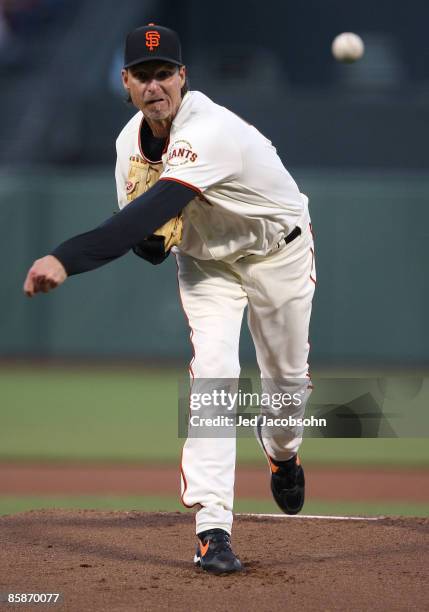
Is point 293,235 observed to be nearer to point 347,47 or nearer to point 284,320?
point 284,320

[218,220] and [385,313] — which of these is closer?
[218,220]

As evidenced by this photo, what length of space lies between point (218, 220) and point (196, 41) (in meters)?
13.5

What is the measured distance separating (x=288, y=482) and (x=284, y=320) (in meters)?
0.84

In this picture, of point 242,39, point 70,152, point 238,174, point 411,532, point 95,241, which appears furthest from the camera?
point 242,39

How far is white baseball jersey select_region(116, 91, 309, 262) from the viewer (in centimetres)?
381

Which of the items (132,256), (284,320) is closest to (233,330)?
(284,320)

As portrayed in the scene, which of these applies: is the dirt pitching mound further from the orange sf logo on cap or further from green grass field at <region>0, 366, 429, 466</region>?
green grass field at <region>0, 366, 429, 466</region>

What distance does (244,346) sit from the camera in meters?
12.4

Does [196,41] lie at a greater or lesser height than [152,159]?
greater

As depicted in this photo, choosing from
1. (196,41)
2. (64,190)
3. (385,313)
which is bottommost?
(385,313)

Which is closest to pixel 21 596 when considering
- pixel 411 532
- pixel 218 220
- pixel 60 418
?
pixel 218 220

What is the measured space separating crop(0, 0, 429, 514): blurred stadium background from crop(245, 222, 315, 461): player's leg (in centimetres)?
273

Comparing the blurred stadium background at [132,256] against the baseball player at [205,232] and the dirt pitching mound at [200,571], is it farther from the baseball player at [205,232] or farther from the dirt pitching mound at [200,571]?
the baseball player at [205,232]

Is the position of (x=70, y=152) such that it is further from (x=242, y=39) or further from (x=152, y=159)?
(x=152, y=159)
